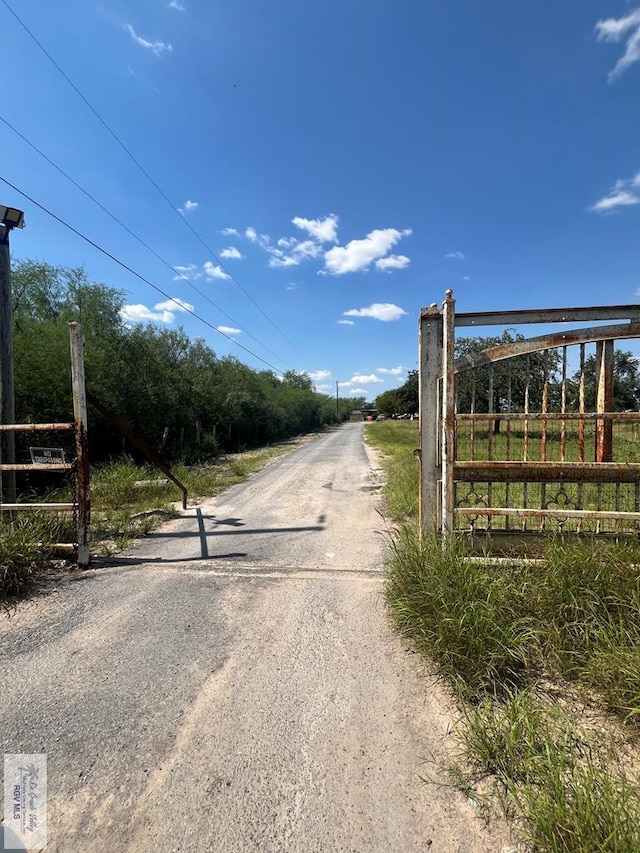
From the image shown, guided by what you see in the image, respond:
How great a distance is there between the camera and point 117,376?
11.7 meters

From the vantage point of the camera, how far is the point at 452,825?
4.84 ft

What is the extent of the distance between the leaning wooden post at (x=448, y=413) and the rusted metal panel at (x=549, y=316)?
0.17 m

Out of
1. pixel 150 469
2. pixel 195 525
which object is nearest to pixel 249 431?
pixel 150 469

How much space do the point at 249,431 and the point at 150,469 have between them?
1340cm

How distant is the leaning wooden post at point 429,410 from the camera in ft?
10.6

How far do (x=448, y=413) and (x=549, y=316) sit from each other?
1.04 m

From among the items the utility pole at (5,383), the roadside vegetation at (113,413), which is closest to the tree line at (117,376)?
the roadside vegetation at (113,413)

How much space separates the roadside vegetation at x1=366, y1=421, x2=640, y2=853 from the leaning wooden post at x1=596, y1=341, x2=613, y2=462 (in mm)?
685

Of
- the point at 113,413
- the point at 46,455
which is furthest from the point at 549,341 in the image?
the point at 113,413

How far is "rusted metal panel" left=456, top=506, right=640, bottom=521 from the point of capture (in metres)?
2.78

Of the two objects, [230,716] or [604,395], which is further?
[604,395]

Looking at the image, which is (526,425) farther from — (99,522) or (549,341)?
(99,522)

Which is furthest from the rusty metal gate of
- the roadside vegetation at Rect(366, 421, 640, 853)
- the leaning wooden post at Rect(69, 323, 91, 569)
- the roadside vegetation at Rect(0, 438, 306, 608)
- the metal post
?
the metal post
